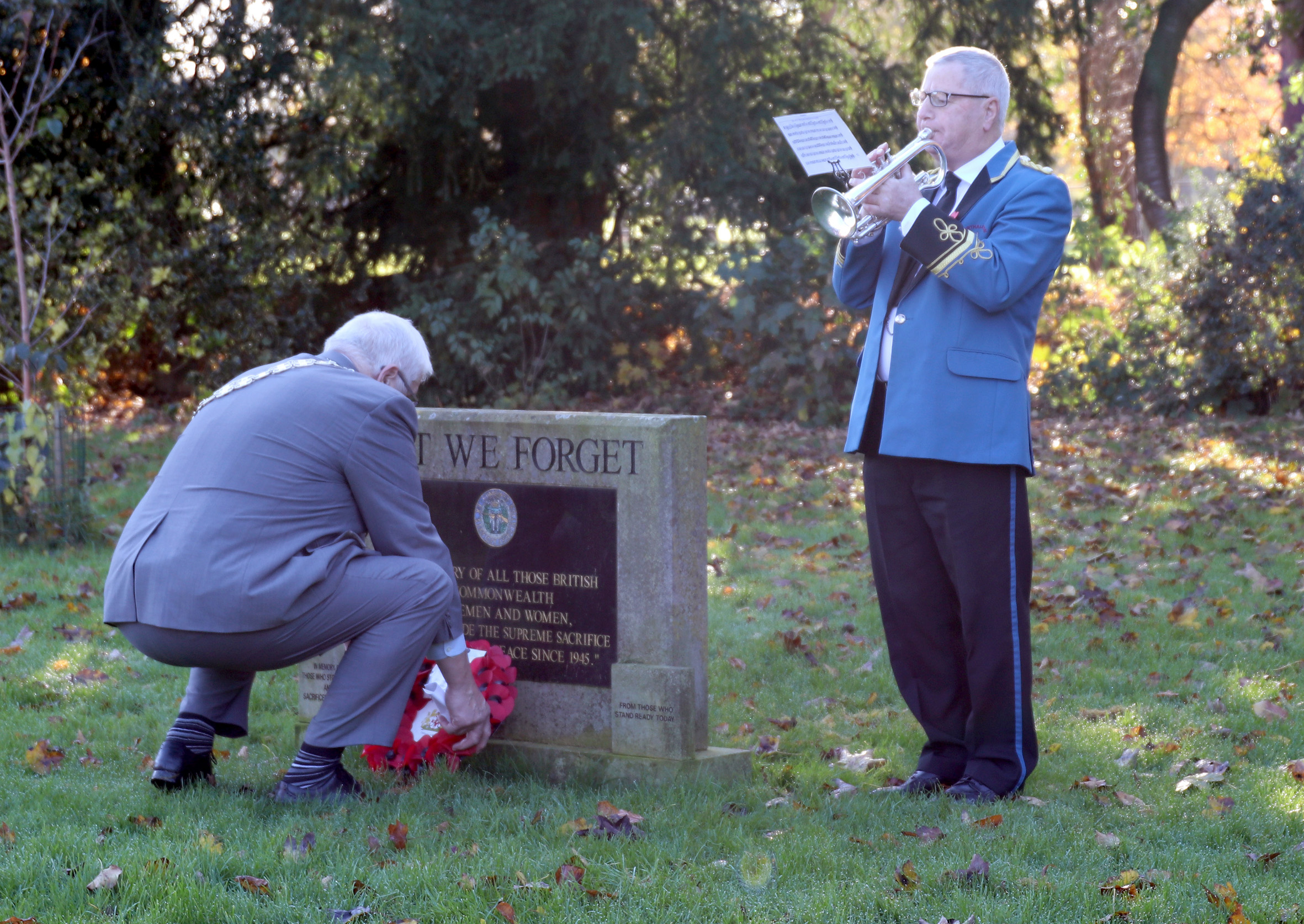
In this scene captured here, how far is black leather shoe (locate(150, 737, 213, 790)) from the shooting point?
397 centimetres

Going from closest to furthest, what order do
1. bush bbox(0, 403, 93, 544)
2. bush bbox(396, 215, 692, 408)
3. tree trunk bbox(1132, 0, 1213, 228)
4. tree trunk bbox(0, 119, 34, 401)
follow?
bush bbox(0, 403, 93, 544) → tree trunk bbox(0, 119, 34, 401) → bush bbox(396, 215, 692, 408) → tree trunk bbox(1132, 0, 1213, 228)

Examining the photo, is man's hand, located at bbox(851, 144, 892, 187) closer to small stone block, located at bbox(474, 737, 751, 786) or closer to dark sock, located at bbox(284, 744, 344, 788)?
small stone block, located at bbox(474, 737, 751, 786)

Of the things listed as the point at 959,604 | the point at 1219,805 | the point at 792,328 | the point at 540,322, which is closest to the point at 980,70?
the point at 959,604

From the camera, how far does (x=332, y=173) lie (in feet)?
43.6

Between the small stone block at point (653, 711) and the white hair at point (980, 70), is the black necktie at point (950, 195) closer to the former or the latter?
the white hair at point (980, 70)

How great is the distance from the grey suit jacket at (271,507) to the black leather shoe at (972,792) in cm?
163

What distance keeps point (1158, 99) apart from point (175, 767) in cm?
1798

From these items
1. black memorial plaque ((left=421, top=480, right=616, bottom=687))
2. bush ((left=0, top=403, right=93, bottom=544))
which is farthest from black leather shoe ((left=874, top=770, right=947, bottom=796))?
bush ((left=0, top=403, right=93, bottom=544))

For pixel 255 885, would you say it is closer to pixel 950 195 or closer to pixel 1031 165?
pixel 950 195

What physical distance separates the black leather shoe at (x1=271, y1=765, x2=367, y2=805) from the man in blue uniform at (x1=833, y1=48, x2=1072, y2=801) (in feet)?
5.55

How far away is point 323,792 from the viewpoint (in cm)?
388

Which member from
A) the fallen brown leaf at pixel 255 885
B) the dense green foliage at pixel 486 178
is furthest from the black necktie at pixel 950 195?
the dense green foliage at pixel 486 178

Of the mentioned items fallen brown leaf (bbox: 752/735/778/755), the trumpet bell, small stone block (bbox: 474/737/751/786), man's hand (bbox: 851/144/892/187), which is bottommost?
fallen brown leaf (bbox: 752/735/778/755)

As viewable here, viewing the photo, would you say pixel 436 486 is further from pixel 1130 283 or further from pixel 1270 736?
pixel 1130 283
